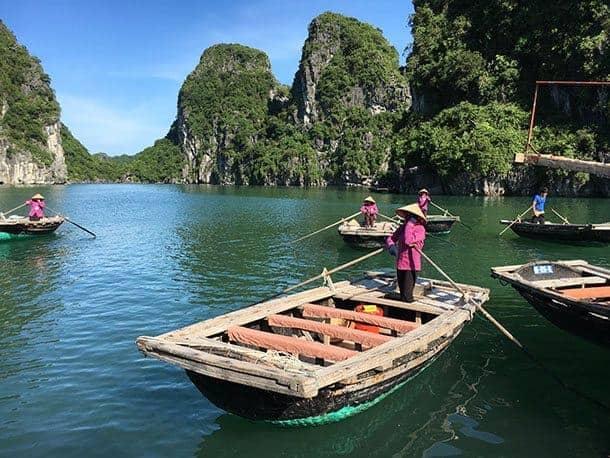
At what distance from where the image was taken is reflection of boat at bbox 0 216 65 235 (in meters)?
19.8

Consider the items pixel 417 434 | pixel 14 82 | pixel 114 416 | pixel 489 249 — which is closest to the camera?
pixel 417 434

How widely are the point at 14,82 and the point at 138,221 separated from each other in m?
106

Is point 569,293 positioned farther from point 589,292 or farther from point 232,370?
point 232,370

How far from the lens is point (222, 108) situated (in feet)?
463

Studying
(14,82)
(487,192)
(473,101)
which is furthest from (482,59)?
(14,82)

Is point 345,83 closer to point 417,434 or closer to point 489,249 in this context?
point 489,249

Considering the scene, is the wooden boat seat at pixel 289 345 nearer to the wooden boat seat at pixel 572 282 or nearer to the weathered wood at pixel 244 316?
the weathered wood at pixel 244 316

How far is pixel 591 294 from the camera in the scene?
8.33m

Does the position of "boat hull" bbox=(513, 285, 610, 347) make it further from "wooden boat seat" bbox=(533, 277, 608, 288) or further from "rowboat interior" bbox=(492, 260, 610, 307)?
"wooden boat seat" bbox=(533, 277, 608, 288)

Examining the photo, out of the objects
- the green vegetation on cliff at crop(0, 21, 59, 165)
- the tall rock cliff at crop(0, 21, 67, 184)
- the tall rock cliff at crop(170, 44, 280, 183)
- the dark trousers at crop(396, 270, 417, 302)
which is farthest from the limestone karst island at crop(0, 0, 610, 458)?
the tall rock cliff at crop(170, 44, 280, 183)

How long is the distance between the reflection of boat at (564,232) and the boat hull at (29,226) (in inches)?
761

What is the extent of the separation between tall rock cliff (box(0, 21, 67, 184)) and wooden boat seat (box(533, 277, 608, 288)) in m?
112

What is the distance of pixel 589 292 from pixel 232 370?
661cm

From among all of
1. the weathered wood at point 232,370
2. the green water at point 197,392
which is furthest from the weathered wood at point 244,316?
the green water at point 197,392
